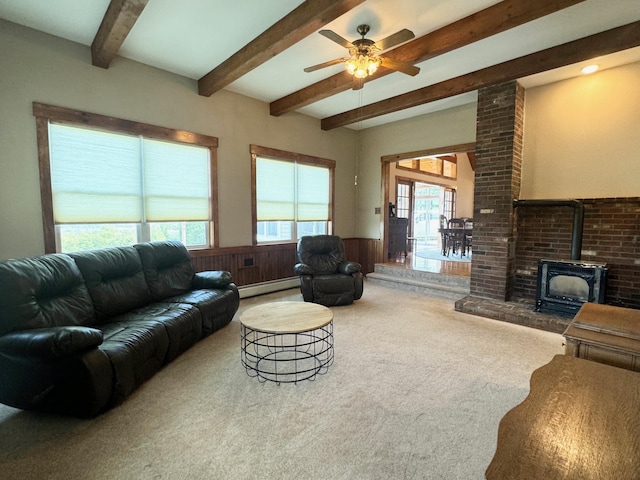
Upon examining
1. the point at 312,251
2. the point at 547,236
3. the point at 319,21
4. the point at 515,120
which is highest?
the point at 319,21

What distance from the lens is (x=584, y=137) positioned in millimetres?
3840

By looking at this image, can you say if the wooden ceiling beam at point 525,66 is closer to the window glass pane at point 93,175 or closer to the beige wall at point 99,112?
the beige wall at point 99,112

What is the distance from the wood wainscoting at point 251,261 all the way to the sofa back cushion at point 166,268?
646 mm

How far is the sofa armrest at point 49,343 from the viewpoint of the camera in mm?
1815

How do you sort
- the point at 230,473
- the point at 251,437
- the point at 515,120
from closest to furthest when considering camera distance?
the point at 230,473 → the point at 251,437 → the point at 515,120

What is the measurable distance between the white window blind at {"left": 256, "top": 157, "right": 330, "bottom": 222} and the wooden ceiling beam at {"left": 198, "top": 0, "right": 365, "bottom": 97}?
1452 mm

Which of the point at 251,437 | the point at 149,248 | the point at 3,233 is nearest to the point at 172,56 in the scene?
the point at 149,248

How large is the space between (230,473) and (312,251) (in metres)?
3.49

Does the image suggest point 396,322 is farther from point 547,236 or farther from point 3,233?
point 3,233

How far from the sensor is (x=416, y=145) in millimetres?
5613

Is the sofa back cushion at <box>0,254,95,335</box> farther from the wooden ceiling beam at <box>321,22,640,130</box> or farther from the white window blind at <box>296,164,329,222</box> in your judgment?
the wooden ceiling beam at <box>321,22,640,130</box>

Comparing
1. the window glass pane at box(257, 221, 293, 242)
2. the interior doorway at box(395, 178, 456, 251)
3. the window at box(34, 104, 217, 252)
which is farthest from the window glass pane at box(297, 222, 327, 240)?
the interior doorway at box(395, 178, 456, 251)

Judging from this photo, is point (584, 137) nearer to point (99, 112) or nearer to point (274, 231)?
point (274, 231)

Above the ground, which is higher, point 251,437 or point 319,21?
point 319,21
